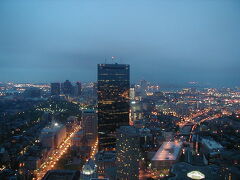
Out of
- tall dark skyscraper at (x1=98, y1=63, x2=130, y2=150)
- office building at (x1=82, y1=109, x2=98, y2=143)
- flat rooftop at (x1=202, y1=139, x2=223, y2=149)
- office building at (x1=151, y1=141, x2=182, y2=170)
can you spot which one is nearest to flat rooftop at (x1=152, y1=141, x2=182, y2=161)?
office building at (x1=151, y1=141, x2=182, y2=170)

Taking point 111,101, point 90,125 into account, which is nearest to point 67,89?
point 90,125

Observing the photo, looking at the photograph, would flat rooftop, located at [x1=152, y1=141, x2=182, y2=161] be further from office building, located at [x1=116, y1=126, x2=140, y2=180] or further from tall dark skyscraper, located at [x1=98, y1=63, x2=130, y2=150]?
tall dark skyscraper, located at [x1=98, y1=63, x2=130, y2=150]

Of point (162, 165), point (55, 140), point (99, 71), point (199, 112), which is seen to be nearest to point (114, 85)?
point (99, 71)

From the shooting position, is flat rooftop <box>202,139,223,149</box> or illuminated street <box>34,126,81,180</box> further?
flat rooftop <box>202,139,223,149</box>

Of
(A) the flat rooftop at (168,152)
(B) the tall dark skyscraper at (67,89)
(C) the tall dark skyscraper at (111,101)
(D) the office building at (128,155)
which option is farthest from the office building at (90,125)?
(B) the tall dark skyscraper at (67,89)

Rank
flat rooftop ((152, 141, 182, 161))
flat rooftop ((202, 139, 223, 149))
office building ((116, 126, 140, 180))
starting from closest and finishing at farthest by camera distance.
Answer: office building ((116, 126, 140, 180)), flat rooftop ((152, 141, 182, 161)), flat rooftop ((202, 139, 223, 149))

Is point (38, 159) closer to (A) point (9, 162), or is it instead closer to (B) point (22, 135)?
(A) point (9, 162)

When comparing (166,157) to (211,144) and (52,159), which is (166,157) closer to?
(211,144)
